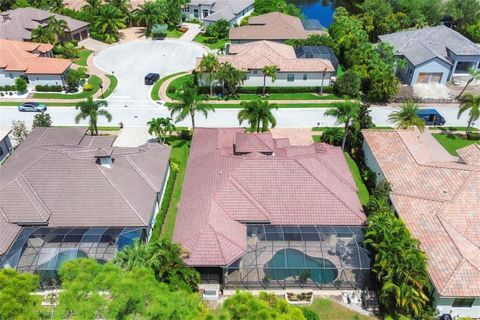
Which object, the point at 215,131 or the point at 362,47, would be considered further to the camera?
the point at 362,47

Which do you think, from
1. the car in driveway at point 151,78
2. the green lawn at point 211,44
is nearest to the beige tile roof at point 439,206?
the car in driveway at point 151,78

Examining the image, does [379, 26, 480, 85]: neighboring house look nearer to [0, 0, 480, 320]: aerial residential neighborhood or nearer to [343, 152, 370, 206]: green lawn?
[0, 0, 480, 320]: aerial residential neighborhood

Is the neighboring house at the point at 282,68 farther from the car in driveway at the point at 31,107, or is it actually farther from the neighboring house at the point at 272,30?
the car in driveway at the point at 31,107

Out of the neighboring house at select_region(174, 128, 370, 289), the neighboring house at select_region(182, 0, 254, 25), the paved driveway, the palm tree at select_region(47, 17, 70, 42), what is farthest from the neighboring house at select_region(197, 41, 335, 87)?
the palm tree at select_region(47, 17, 70, 42)

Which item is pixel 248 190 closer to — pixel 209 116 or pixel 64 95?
pixel 209 116

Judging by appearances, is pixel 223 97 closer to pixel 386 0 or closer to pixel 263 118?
pixel 263 118

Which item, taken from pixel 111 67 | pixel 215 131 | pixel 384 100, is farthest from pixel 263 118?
pixel 111 67
